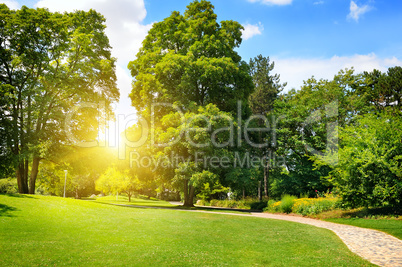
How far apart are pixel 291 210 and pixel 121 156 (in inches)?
714

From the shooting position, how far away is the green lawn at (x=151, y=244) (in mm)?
6629

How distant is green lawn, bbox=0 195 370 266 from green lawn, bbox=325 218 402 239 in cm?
374

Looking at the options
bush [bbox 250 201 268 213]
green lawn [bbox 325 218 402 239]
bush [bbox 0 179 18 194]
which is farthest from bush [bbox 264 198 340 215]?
bush [bbox 0 179 18 194]

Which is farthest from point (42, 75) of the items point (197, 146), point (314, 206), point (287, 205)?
point (314, 206)

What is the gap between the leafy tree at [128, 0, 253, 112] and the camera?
922 inches

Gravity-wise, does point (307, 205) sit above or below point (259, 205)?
above

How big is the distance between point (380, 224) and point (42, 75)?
27794mm

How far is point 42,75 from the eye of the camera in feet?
73.0

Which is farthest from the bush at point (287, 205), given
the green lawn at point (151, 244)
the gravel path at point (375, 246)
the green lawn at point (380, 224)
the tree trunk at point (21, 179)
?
the tree trunk at point (21, 179)

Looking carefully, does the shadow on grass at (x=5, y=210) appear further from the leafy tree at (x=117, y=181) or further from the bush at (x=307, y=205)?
the leafy tree at (x=117, y=181)

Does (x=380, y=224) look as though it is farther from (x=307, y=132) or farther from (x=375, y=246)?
(x=307, y=132)

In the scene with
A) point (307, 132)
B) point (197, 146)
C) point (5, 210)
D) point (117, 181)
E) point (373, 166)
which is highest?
point (307, 132)

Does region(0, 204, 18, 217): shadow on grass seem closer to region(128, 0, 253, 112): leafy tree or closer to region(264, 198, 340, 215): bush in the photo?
region(128, 0, 253, 112): leafy tree

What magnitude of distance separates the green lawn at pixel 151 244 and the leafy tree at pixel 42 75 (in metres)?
10.9
